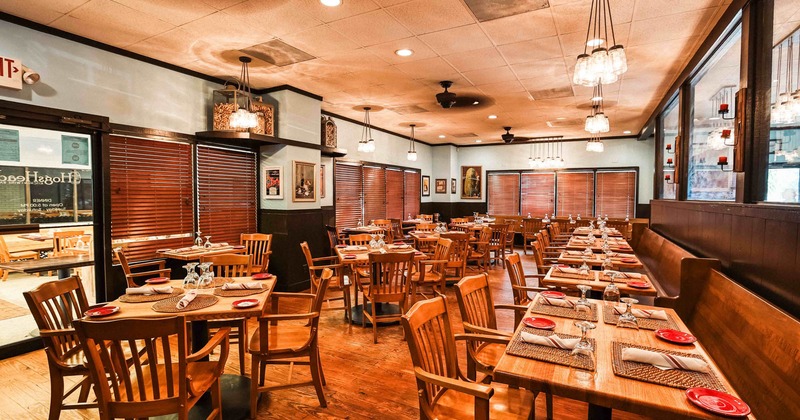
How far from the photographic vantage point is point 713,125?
494cm

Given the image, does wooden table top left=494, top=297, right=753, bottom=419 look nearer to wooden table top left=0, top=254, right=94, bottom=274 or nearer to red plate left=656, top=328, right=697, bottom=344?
red plate left=656, top=328, right=697, bottom=344

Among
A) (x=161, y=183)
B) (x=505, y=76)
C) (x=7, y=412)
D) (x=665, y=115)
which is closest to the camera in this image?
(x=7, y=412)

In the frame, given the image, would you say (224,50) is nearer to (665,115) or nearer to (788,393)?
(788,393)

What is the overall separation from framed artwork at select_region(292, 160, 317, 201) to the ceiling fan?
2320 mm

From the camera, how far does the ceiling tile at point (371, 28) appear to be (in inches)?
141

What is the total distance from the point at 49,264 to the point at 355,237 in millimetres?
3448

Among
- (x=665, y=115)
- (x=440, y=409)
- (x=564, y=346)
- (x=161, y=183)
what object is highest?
(x=665, y=115)

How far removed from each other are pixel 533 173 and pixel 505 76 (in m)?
6.75

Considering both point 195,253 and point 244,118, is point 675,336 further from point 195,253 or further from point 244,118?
point 195,253

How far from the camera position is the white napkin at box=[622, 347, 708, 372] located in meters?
1.56

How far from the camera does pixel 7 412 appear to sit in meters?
2.71

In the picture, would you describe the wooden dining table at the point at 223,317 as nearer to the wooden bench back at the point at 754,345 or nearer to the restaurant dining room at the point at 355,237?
the restaurant dining room at the point at 355,237

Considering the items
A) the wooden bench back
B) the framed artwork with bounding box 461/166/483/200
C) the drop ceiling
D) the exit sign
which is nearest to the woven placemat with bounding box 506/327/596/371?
the wooden bench back

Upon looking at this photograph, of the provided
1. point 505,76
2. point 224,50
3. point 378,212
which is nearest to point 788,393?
point 505,76
